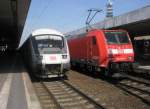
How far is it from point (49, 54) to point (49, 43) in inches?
39.9

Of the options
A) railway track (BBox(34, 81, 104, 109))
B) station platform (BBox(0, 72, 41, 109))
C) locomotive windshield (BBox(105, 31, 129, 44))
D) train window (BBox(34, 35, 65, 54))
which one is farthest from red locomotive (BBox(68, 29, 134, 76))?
station platform (BBox(0, 72, 41, 109))

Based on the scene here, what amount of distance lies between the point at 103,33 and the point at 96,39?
516mm

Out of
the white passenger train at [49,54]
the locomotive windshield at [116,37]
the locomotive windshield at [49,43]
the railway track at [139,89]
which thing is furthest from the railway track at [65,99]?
the locomotive windshield at [116,37]

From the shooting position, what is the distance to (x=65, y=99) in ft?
39.0

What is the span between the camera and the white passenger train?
A: 16.9m

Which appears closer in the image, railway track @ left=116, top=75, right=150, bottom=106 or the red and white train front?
railway track @ left=116, top=75, right=150, bottom=106

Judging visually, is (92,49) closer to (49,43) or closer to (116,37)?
(116,37)

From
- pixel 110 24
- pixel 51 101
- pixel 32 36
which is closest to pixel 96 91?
pixel 51 101

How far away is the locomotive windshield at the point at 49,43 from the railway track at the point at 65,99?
8.82 ft

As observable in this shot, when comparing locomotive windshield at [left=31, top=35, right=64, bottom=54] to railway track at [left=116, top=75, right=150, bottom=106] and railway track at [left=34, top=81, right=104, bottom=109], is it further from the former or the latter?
railway track at [left=116, top=75, right=150, bottom=106]

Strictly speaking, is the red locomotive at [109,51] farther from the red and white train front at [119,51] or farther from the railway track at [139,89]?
the railway track at [139,89]

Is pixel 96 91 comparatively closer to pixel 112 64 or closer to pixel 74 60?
pixel 112 64

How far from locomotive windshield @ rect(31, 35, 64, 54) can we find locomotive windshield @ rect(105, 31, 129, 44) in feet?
8.53

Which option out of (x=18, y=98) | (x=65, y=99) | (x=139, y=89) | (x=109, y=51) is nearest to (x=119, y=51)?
(x=109, y=51)
